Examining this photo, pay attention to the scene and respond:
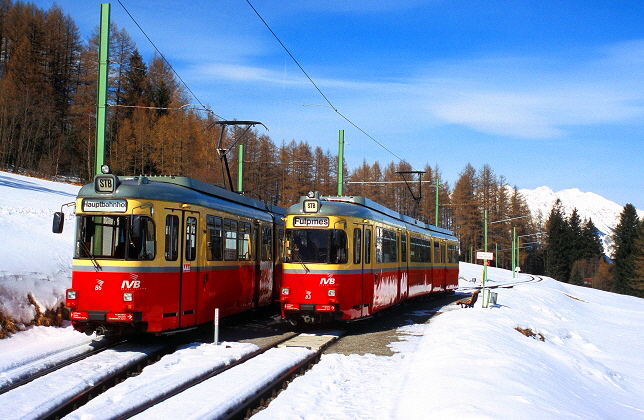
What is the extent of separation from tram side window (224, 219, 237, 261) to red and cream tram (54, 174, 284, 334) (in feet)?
2.19

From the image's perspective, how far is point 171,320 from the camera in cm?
1249

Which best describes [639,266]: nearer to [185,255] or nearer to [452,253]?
[452,253]

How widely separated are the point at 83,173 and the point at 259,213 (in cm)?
4642

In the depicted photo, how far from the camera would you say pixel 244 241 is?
1631cm

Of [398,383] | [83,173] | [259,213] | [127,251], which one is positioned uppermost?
→ [83,173]

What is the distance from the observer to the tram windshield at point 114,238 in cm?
1189

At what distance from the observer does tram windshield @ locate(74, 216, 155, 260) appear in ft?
39.0

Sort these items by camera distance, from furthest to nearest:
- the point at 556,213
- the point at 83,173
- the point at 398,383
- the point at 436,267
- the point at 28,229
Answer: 1. the point at 556,213
2. the point at 83,173
3. the point at 436,267
4. the point at 28,229
5. the point at 398,383

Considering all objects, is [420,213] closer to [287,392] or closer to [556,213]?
[556,213]

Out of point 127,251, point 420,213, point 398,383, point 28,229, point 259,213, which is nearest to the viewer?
point 398,383

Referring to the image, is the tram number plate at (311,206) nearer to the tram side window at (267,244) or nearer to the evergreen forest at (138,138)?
the tram side window at (267,244)

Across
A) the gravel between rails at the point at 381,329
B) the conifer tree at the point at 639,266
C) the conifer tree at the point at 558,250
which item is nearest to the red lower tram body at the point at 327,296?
the gravel between rails at the point at 381,329

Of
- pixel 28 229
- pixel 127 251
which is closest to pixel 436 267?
pixel 28 229

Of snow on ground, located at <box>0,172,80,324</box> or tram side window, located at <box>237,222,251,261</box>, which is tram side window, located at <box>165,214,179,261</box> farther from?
snow on ground, located at <box>0,172,80,324</box>
